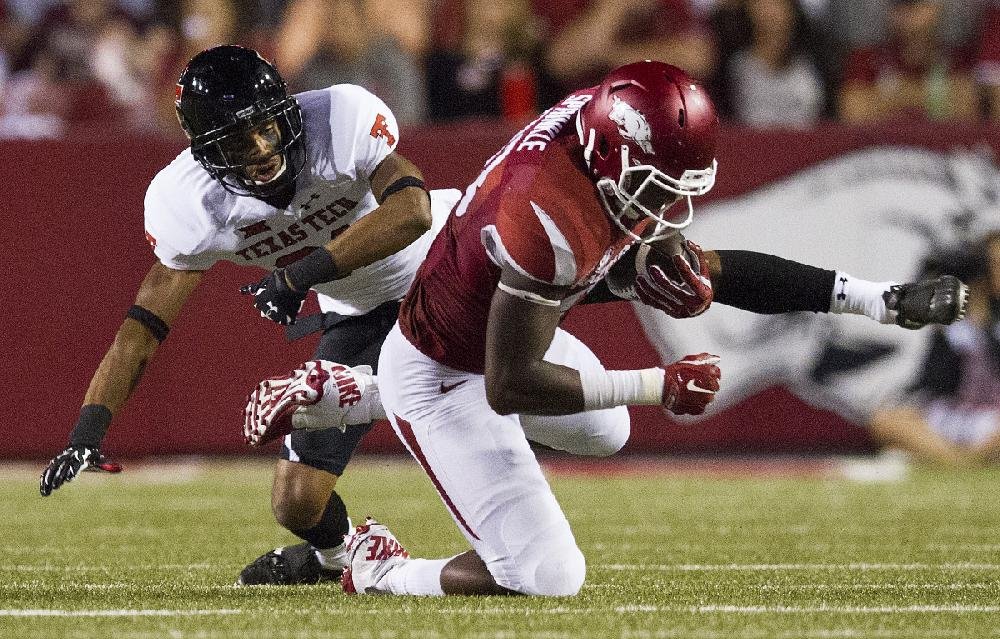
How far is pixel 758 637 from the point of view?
3455mm

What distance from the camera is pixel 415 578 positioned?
4324 millimetres

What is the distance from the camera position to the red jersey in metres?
3.79

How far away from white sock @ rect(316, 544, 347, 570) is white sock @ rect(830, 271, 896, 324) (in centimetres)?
159

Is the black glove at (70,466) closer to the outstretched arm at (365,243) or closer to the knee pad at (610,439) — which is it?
the outstretched arm at (365,243)

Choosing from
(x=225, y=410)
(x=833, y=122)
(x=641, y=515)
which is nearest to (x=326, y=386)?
(x=641, y=515)

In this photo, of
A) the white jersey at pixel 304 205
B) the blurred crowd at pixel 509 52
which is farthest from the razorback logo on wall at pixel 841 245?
the white jersey at pixel 304 205

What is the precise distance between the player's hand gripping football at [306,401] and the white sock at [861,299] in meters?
1.30

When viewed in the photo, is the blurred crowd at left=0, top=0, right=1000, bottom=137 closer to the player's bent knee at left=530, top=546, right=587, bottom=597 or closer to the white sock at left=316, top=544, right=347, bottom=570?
the white sock at left=316, top=544, right=347, bottom=570

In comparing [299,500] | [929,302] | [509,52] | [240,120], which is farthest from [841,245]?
[240,120]

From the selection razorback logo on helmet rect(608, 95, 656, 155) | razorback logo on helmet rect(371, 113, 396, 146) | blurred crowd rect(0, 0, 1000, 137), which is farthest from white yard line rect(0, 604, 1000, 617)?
blurred crowd rect(0, 0, 1000, 137)

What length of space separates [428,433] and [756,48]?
18.4 ft

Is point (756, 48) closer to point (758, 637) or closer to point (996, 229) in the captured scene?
point (996, 229)

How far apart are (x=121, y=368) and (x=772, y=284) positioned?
1778 millimetres

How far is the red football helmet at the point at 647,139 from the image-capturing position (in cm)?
383
